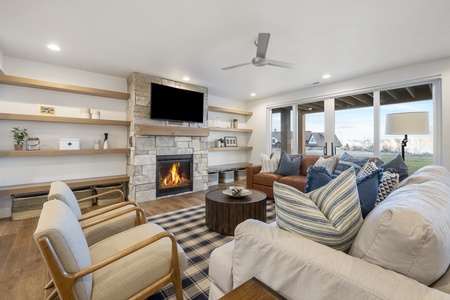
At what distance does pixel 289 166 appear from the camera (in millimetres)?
4148

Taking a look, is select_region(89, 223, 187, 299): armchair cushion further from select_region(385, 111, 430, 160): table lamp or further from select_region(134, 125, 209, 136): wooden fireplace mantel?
select_region(385, 111, 430, 160): table lamp

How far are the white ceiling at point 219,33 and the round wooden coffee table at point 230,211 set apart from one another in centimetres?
209

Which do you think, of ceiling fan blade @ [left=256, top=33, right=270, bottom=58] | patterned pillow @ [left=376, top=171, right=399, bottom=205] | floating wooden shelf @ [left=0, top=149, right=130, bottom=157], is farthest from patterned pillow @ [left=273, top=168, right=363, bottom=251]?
floating wooden shelf @ [left=0, top=149, right=130, bottom=157]

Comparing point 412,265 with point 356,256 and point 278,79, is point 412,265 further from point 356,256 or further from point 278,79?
point 278,79

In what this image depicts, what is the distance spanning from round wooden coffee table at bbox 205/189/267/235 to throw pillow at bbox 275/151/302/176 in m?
1.66

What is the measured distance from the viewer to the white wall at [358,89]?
334 cm

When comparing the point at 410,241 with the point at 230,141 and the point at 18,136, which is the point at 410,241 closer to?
the point at 18,136

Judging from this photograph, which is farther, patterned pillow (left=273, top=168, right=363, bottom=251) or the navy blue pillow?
the navy blue pillow

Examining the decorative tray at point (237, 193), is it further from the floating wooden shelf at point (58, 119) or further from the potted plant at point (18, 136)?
the potted plant at point (18, 136)

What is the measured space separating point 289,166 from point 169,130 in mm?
2577

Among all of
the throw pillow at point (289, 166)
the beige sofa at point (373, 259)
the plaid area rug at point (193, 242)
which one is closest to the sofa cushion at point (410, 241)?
the beige sofa at point (373, 259)

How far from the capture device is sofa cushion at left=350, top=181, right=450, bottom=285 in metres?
0.70

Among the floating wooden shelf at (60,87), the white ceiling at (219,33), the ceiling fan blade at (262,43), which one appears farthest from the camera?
the floating wooden shelf at (60,87)

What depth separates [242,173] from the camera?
245 inches
